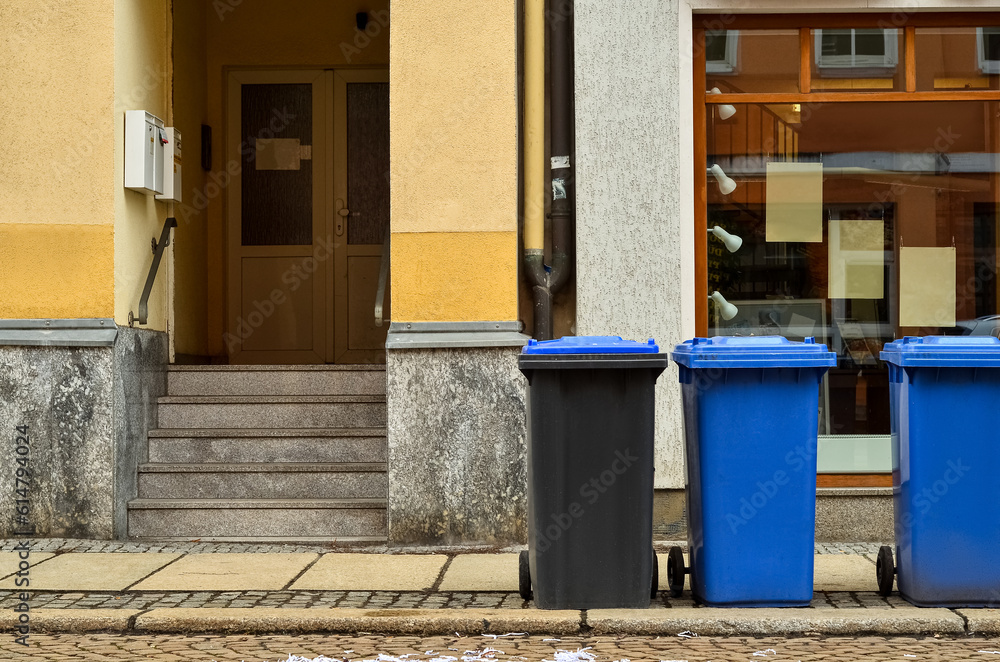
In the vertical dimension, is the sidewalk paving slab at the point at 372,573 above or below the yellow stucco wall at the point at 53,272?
below

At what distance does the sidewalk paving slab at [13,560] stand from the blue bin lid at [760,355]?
3718 mm

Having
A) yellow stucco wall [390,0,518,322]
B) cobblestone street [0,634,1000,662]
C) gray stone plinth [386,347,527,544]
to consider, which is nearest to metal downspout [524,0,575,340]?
yellow stucco wall [390,0,518,322]

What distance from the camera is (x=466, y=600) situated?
221 inches

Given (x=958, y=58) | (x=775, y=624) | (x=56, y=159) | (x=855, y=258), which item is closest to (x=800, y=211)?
(x=855, y=258)

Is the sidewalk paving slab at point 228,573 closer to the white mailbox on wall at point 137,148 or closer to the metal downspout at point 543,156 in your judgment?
the metal downspout at point 543,156

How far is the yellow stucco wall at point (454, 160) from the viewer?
285 inches

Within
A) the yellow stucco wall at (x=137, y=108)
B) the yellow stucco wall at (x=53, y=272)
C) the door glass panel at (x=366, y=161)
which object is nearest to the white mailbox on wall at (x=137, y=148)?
the yellow stucco wall at (x=137, y=108)

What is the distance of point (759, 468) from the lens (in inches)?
209

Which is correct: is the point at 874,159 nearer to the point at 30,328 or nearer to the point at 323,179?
the point at 323,179

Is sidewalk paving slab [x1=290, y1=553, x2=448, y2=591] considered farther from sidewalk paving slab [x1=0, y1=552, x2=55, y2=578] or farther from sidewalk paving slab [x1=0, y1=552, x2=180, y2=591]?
sidewalk paving slab [x1=0, y1=552, x2=55, y2=578]

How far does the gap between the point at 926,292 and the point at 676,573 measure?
317 centimetres

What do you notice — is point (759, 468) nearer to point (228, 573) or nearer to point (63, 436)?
point (228, 573)

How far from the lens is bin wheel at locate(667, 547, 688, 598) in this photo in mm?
5621

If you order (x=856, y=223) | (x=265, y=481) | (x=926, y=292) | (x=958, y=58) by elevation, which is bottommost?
(x=265, y=481)
